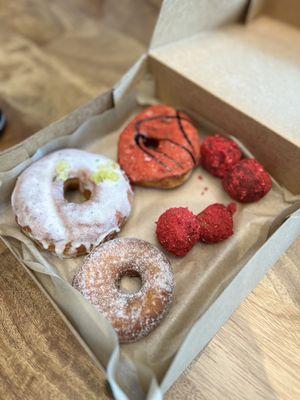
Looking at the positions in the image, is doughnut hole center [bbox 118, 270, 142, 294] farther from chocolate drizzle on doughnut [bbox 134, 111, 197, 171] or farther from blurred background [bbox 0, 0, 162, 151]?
blurred background [bbox 0, 0, 162, 151]

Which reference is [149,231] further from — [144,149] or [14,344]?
[14,344]

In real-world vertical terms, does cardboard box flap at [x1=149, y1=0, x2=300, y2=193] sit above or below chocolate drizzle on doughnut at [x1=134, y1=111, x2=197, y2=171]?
above

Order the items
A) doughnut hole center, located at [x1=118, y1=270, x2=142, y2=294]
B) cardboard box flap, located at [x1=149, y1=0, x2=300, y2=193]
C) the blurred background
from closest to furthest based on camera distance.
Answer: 1. doughnut hole center, located at [x1=118, y1=270, x2=142, y2=294]
2. cardboard box flap, located at [x1=149, y1=0, x2=300, y2=193]
3. the blurred background

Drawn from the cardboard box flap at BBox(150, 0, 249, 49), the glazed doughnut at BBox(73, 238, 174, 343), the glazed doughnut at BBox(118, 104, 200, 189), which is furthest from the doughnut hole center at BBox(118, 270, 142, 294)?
the cardboard box flap at BBox(150, 0, 249, 49)

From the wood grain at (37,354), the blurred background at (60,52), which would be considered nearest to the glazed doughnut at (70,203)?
the wood grain at (37,354)

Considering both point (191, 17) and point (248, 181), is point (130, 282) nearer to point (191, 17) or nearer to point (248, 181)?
point (248, 181)

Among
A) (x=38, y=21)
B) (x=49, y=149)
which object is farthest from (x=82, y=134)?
(x=38, y=21)

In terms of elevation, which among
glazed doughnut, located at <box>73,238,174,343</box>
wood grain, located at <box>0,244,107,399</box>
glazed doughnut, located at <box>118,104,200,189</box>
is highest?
glazed doughnut, located at <box>118,104,200,189</box>
